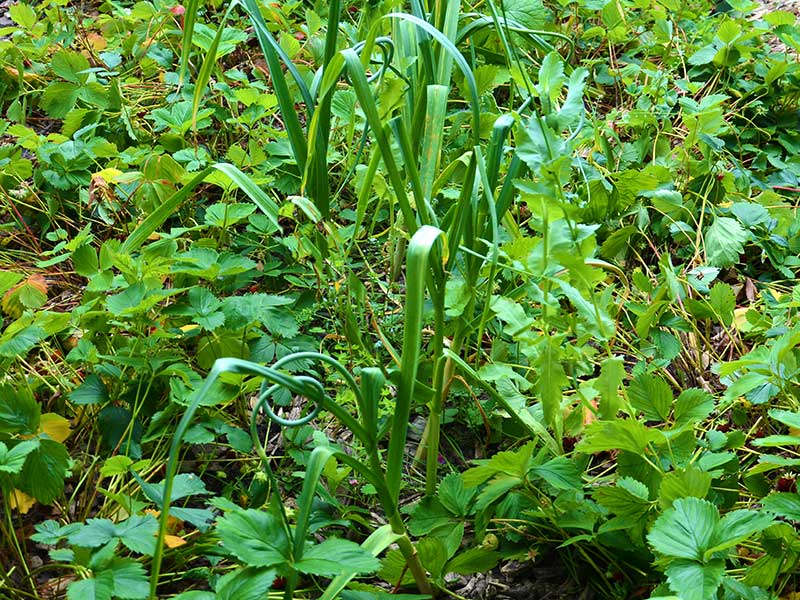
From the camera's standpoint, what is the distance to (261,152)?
6.61ft

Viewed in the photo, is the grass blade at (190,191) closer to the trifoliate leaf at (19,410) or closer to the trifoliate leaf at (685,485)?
the trifoliate leaf at (19,410)

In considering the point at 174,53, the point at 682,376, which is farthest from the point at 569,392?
the point at 174,53

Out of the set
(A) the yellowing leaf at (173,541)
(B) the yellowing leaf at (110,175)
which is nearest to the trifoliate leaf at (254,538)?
(A) the yellowing leaf at (173,541)

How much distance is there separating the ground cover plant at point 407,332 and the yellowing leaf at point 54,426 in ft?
0.06

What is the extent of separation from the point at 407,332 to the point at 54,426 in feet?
2.51

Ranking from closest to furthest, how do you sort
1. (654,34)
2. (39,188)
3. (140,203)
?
(140,203), (39,188), (654,34)

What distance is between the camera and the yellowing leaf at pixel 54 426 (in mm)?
1509

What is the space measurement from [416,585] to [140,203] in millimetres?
1168

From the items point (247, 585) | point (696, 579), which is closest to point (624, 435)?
point (696, 579)

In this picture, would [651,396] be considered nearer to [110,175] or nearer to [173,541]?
[173,541]

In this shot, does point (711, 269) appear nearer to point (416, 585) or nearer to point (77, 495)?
point (416, 585)

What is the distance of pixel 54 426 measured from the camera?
4.98 feet

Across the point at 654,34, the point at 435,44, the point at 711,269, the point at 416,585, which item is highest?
the point at 435,44

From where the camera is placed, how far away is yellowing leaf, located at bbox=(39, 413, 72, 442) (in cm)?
151
